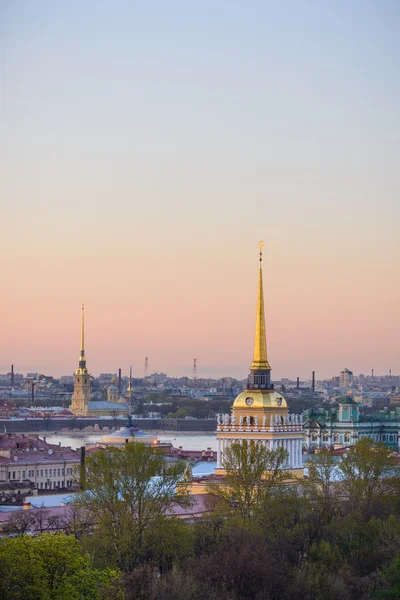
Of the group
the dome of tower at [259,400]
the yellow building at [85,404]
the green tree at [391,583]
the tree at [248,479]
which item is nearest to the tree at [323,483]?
the tree at [248,479]

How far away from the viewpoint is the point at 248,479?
4169 cm

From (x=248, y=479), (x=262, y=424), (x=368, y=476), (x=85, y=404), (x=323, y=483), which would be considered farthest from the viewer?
(x=85, y=404)

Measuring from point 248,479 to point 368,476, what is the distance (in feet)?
19.5

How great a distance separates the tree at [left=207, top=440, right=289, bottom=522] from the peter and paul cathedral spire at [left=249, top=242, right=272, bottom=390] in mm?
7202

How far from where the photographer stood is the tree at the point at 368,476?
1780 inches

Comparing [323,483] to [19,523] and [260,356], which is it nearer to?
[260,356]

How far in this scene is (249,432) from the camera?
50.2 meters

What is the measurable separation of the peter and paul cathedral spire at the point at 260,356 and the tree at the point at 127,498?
13843 mm

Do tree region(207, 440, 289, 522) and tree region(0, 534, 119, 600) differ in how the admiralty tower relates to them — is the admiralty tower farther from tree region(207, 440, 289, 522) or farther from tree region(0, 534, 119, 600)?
tree region(0, 534, 119, 600)

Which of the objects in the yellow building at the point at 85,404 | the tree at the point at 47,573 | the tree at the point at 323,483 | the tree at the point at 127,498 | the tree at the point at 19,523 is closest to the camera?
the tree at the point at 47,573

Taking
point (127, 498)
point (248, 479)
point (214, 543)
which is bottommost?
point (214, 543)

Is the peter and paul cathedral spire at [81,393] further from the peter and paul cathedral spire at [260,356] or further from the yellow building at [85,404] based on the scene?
the peter and paul cathedral spire at [260,356]

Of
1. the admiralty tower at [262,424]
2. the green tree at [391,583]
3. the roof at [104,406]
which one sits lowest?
the green tree at [391,583]

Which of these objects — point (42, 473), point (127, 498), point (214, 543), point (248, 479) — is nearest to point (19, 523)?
point (127, 498)
